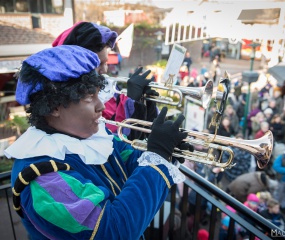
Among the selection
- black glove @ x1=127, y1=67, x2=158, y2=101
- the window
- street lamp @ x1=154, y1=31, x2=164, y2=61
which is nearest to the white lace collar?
black glove @ x1=127, y1=67, x2=158, y2=101

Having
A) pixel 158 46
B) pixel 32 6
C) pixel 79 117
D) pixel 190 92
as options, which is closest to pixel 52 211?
pixel 79 117

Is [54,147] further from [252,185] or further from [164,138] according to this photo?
[252,185]

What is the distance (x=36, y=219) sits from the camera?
109 centimetres

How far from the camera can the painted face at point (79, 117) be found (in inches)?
48.9

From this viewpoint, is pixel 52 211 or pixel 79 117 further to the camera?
pixel 79 117

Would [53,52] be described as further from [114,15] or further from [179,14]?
[114,15]

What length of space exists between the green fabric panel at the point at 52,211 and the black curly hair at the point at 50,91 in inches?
12.8

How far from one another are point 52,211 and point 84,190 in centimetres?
15

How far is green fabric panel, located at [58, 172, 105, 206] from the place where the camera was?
1092 millimetres

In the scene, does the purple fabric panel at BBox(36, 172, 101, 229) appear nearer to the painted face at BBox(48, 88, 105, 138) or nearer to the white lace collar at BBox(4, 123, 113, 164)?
the white lace collar at BBox(4, 123, 113, 164)

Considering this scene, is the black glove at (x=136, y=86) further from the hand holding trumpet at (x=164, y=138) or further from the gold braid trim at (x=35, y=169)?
the gold braid trim at (x=35, y=169)

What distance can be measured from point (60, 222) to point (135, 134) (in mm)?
1286

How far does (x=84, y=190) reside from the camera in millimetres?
1118

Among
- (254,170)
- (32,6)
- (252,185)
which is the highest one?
(32,6)
